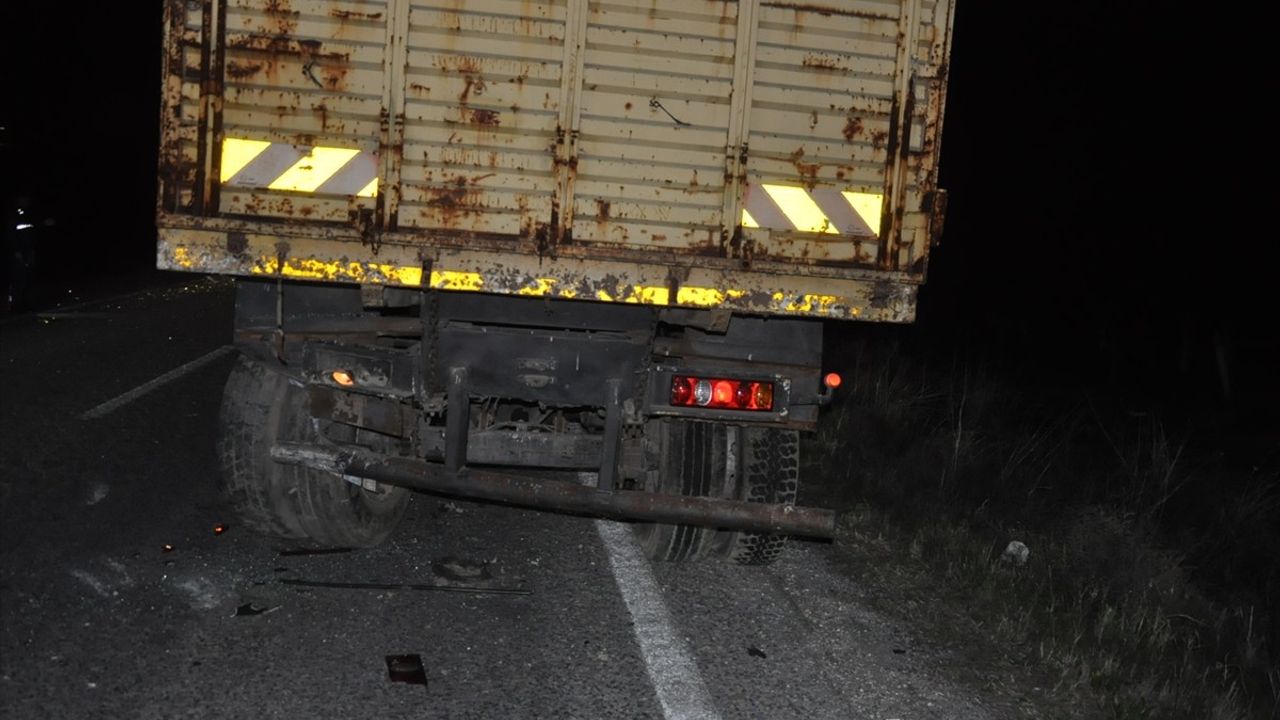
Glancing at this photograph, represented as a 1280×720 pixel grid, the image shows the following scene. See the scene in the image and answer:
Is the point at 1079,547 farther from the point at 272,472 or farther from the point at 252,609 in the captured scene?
the point at 252,609

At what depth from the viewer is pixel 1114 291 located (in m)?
26.8

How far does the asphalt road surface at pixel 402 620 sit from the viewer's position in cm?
462

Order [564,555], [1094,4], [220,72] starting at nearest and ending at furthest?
[220,72] < [564,555] < [1094,4]

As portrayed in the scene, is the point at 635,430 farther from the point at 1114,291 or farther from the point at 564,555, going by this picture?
the point at 1114,291

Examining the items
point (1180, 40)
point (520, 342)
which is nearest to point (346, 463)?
point (520, 342)

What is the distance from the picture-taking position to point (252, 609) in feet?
17.7

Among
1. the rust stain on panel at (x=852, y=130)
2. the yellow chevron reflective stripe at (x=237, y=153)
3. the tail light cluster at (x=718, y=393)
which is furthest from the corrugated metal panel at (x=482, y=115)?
the rust stain on panel at (x=852, y=130)

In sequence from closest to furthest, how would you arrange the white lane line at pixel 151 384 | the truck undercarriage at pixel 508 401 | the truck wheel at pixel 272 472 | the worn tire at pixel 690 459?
the truck undercarriage at pixel 508 401 → the truck wheel at pixel 272 472 → the worn tire at pixel 690 459 → the white lane line at pixel 151 384

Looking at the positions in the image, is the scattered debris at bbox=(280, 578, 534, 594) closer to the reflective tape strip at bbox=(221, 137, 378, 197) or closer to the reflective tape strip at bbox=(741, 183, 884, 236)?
the reflective tape strip at bbox=(221, 137, 378, 197)

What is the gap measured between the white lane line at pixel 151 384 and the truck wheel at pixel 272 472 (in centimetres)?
280

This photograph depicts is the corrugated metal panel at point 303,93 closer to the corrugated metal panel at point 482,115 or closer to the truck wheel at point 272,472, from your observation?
the corrugated metal panel at point 482,115

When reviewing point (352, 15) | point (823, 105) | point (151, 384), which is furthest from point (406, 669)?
point (151, 384)

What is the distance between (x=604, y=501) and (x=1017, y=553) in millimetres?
2868

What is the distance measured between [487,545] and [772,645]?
1.82 metres
